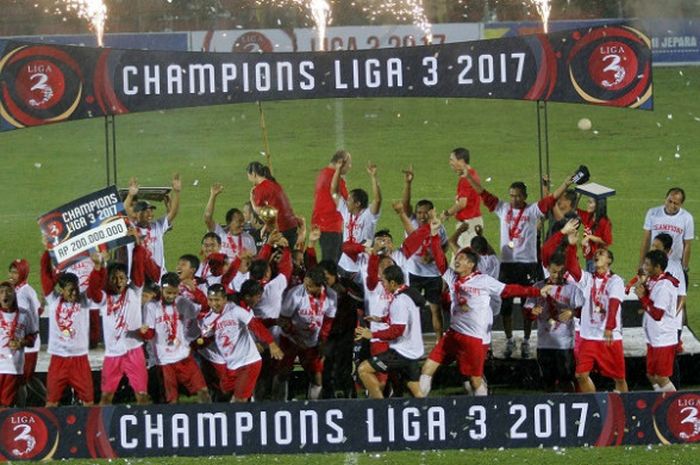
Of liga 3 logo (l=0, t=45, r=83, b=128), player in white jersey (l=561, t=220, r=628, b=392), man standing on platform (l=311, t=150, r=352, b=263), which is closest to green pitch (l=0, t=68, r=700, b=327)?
man standing on platform (l=311, t=150, r=352, b=263)

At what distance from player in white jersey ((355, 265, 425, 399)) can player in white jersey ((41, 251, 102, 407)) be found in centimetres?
207

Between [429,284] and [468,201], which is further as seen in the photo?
[468,201]

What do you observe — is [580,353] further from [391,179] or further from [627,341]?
[391,179]

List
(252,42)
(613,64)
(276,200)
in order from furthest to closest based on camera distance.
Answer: (252,42)
(276,200)
(613,64)

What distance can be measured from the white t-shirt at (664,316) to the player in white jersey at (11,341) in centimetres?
475

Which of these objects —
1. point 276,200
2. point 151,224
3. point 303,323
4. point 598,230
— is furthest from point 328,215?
point 303,323

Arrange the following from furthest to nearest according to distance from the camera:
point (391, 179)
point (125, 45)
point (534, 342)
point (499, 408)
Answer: point (125, 45) < point (391, 179) < point (534, 342) < point (499, 408)

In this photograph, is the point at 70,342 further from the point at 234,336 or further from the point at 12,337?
the point at 234,336

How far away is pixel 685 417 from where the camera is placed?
10.8 meters

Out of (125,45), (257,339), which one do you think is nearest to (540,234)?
(257,339)

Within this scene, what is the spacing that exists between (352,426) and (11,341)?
113 inches

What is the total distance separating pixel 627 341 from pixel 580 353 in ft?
5.97

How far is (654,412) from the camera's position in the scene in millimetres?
10820

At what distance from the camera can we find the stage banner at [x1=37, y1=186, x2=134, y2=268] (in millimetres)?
11977
